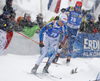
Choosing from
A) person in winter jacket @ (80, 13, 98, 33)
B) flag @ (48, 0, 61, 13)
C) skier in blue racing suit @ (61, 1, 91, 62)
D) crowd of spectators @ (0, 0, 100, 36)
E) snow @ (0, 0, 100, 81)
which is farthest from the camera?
flag @ (48, 0, 61, 13)

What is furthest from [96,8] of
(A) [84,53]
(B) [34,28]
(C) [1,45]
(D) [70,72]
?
(C) [1,45]

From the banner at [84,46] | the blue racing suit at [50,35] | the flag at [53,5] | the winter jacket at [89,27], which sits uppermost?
the flag at [53,5]

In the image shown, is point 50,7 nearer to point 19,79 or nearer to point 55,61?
point 55,61

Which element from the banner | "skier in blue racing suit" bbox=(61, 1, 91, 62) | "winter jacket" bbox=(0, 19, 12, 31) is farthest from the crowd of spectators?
"skier in blue racing suit" bbox=(61, 1, 91, 62)

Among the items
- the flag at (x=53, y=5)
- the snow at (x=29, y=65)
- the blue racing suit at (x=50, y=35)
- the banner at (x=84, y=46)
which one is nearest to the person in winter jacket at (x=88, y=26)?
the banner at (x=84, y=46)

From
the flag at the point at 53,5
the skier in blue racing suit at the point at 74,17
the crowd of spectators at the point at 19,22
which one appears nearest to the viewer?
the crowd of spectators at the point at 19,22

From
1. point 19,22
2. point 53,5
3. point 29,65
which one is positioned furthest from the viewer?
point 53,5

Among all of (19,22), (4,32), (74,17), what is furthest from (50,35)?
(19,22)

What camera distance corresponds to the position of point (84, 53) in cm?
899

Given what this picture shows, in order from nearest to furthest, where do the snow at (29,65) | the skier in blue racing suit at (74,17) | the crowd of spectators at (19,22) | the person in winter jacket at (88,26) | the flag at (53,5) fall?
the snow at (29,65) < the crowd of spectators at (19,22) < the skier in blue racing suit at (74,17) < the person in winter jacket at (88,26) < the flag at (53,5)

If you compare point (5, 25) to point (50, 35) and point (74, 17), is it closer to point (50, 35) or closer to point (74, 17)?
point (50, 35)

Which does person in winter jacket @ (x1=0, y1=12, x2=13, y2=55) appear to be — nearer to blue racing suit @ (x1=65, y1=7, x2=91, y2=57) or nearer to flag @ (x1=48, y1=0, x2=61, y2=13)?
blue racing suit @ (x1=65, y1=7, x2=91, y2=57)

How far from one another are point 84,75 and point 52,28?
1746mm

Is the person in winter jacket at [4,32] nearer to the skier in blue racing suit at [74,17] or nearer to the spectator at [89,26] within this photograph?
the skier in blue racing suit at [74,17]
